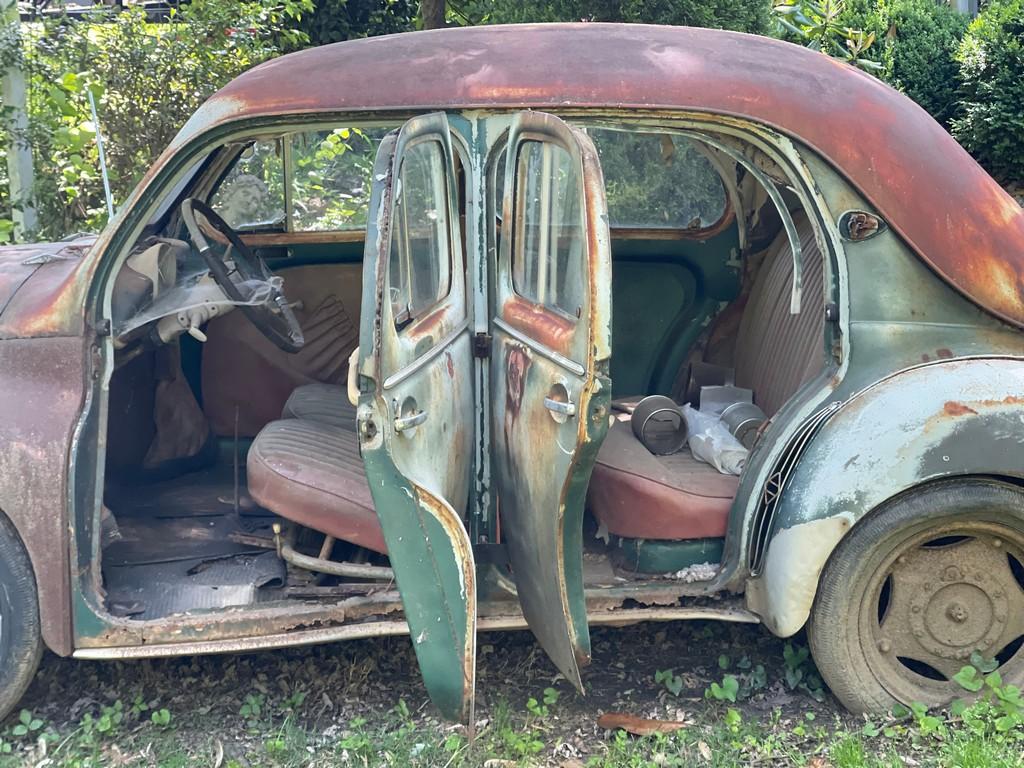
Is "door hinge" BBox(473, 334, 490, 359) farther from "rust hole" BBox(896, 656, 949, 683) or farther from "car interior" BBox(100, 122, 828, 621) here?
"rust hole" BBox(896, 656, 949, 683)

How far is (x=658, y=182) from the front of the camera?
4.05m

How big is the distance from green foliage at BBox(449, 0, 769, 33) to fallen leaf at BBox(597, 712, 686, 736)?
454 centimetres

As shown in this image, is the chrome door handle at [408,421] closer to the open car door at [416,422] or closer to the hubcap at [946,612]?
the open car door at [416,422]

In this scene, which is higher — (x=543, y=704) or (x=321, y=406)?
(x=321, y=406)

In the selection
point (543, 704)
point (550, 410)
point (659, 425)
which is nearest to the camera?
point (550, 410)

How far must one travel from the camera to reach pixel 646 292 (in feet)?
14.0

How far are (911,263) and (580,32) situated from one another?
116 centimetres

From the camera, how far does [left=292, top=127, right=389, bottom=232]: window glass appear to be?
3.82 metres

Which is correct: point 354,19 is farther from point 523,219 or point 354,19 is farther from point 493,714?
point 493,714

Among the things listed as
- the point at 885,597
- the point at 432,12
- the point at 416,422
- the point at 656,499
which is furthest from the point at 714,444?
the point at 432,12

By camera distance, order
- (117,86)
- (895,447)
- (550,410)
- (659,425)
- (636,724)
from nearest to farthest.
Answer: (550,410) → (895,447) → (636,724) → (659,425) → (117,86)

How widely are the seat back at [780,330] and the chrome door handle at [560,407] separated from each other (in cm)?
99

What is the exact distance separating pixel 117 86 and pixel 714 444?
5.05 metres

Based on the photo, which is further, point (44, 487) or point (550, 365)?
point (44, 487)
